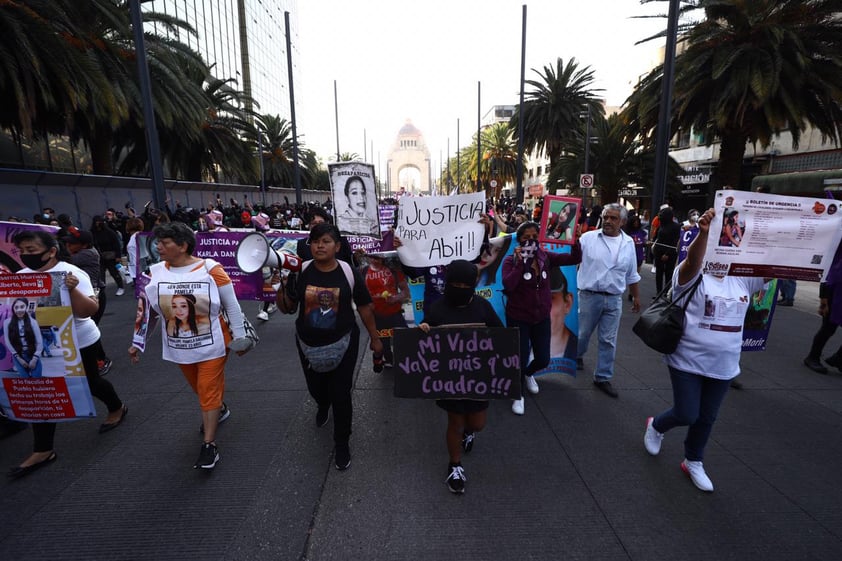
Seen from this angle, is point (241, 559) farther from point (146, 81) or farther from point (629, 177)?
point (629, 177)

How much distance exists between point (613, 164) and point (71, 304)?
23.4m

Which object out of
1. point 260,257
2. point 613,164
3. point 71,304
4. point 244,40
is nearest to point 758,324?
point 260,257

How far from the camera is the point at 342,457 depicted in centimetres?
324

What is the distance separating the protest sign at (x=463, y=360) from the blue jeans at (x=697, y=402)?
116 cm

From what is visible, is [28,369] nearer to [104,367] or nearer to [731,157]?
[104,367]

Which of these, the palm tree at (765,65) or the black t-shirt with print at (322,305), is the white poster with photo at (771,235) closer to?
the black t-shirt with print at (322,305)

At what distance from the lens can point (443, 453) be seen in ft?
11.3

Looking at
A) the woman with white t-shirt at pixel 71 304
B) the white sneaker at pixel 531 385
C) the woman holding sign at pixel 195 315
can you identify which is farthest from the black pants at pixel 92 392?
the white sneaker at pixel 531 385

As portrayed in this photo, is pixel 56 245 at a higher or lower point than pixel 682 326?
higher

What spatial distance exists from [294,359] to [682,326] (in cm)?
429

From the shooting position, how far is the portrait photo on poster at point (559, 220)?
14.0ft

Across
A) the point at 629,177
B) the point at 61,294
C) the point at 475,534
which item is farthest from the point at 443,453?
the point at 629,177

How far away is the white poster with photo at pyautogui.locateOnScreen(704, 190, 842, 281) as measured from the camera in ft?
8.87

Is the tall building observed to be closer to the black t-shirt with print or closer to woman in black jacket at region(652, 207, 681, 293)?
woman in black jacket at region(652, 207, 681, 293)
